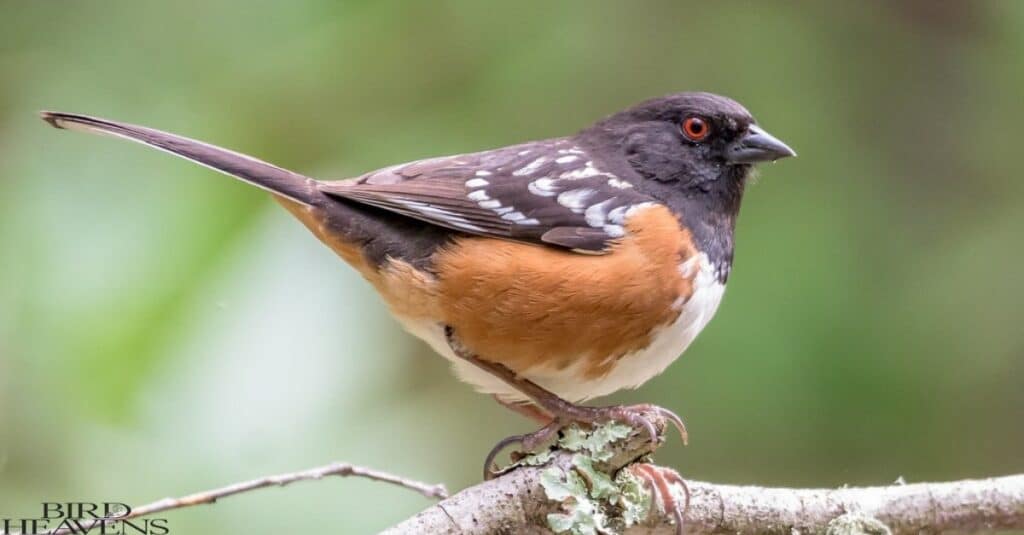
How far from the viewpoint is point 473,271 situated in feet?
7.66

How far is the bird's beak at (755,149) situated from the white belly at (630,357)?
337 mm

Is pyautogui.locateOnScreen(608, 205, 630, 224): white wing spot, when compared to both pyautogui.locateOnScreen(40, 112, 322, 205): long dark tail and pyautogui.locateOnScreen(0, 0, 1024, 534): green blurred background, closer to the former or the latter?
pyautogui.locateOnScreen(0, 0, 1024, 534): green blurred background

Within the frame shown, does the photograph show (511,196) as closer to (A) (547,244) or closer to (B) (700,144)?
(A) (547,244)

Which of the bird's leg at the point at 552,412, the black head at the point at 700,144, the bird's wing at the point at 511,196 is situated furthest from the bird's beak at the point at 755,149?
the bird's leg at the point at 552,412

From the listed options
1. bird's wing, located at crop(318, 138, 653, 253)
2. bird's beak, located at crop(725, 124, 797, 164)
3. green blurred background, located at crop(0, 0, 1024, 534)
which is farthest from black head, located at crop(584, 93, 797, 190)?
green blurred background, located at crop(0, 0, 1024, 534)

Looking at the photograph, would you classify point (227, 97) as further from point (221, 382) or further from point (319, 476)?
point (319, 476)

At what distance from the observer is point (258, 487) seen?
1.87m

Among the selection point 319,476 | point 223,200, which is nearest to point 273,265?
point 223,200

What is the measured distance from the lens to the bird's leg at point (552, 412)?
2.07 meters

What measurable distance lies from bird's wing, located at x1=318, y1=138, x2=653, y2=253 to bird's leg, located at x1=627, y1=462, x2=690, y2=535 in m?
0.51

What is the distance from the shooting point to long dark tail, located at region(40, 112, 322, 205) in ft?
7.07

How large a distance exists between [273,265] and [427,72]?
1.00 meters

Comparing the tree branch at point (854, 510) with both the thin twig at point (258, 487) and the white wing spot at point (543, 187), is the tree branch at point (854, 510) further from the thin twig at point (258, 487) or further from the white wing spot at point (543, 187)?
the white wing spot at point (543, 187)

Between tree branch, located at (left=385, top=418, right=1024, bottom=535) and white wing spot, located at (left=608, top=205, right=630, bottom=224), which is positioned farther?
white wing spot, located at (left=608, top=205, right=630, bottom=224)
